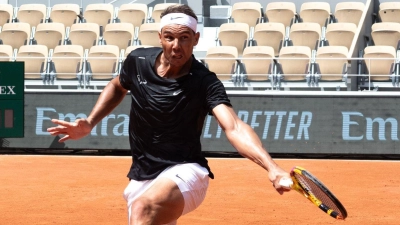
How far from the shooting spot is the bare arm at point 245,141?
389 centimetres

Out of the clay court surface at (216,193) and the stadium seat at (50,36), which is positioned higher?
the stadium seat at (50,36)

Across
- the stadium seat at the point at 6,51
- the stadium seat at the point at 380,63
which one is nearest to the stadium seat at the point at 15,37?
the stadium seat at the point at 6,51

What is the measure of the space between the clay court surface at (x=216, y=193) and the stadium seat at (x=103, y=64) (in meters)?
2.06

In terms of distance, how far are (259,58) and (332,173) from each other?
3579 millimetres

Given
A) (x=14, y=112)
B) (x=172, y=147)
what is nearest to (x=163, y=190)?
(x=172, y=147)

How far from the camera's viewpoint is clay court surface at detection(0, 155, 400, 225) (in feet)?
32.1

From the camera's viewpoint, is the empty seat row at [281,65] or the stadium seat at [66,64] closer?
the empty seat row at [281,65]

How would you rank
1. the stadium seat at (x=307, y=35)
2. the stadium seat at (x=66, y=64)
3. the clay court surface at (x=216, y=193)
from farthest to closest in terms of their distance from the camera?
the stadium seat at (x=307, y=35) → the stadium seat at (x=66, y=64) → the clay court surface at (x=216, y=193)

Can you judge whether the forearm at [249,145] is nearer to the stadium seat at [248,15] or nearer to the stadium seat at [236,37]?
the stadium seat at [236,37]

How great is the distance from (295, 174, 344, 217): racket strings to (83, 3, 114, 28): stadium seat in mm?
16470

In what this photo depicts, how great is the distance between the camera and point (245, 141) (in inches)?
171

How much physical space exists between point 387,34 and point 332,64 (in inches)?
82.7

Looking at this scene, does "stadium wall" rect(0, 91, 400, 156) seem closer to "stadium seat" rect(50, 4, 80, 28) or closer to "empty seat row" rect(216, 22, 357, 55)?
"empty seat row" rect(216, 22, 357, 55)

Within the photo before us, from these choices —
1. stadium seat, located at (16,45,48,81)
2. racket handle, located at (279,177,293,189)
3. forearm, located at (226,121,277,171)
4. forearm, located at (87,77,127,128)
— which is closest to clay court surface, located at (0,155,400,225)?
stadium seat, located at (16,45,48,81)
